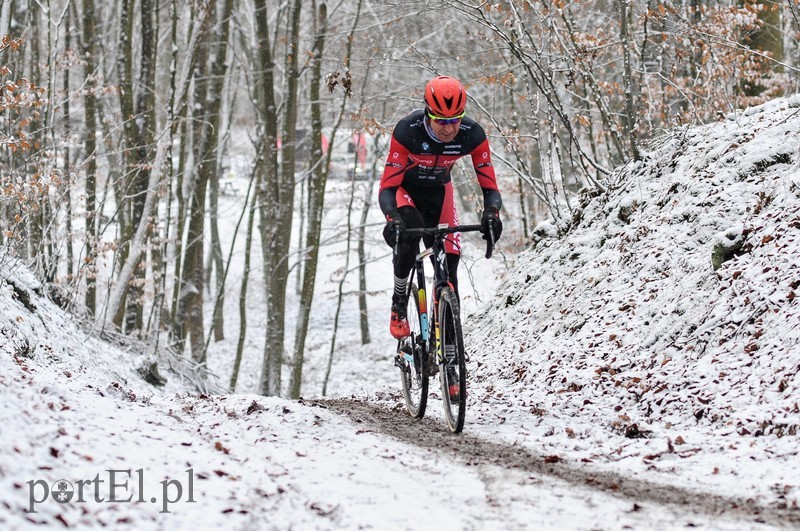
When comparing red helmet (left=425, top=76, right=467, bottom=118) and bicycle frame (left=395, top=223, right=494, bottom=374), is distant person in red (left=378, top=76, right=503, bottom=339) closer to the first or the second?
red helmet (left=425, top=76, right=467, bottom=118)

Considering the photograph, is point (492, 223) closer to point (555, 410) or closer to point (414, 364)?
point (414, 364)

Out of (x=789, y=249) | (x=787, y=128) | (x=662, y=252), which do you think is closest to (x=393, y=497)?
(x=789, y=249)

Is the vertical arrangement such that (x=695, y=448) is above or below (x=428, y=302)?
below

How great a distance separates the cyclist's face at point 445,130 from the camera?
21.6 ft

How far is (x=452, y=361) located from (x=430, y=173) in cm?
191

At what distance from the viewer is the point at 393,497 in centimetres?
411

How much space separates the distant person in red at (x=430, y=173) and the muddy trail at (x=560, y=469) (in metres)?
1.05

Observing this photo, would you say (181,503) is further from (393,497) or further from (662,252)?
(662,252)

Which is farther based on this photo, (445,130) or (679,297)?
(679,297)

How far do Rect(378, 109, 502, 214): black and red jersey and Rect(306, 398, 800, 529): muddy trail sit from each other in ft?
6.39

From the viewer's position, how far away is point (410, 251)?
7023mm

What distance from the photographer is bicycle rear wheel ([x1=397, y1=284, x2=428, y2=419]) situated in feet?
22.6

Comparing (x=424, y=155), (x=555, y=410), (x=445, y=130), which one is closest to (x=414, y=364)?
(x=555, y=410)

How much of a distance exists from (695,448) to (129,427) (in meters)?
3.90
